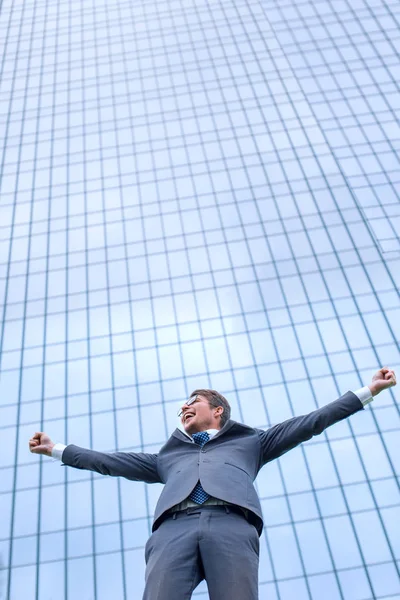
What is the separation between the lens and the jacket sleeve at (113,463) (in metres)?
4.43

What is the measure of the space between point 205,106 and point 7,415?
14264mm

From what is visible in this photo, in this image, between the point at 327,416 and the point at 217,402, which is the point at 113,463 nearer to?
the point at 217,402

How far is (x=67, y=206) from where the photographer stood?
23.7 metres

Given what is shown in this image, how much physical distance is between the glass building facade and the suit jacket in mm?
11689

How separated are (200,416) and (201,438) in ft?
0.53

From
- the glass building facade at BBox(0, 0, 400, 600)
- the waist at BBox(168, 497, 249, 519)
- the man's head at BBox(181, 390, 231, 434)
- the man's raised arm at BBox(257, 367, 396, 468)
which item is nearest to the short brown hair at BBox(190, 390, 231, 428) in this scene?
the man's head at BBox(181, 390, 231, 434)

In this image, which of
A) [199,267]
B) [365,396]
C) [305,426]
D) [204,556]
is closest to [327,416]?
[305,426]

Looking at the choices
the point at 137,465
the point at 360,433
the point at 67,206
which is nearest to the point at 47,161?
the point at 67,206

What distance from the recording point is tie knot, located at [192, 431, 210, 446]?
4520 millimetres

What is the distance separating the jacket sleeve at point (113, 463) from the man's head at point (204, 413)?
367mm

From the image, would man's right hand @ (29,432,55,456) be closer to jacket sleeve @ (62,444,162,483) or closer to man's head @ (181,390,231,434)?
jacket sleeve @ (62,444,162,483)

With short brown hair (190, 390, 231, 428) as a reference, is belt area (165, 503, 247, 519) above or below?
above

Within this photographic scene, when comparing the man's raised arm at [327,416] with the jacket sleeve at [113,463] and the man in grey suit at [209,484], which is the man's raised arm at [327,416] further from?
the jacket sleeve at [113,463]

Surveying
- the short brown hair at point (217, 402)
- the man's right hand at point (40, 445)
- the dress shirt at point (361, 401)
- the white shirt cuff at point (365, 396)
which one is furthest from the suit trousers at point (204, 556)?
the white shirt cuff at point (365, 396)
